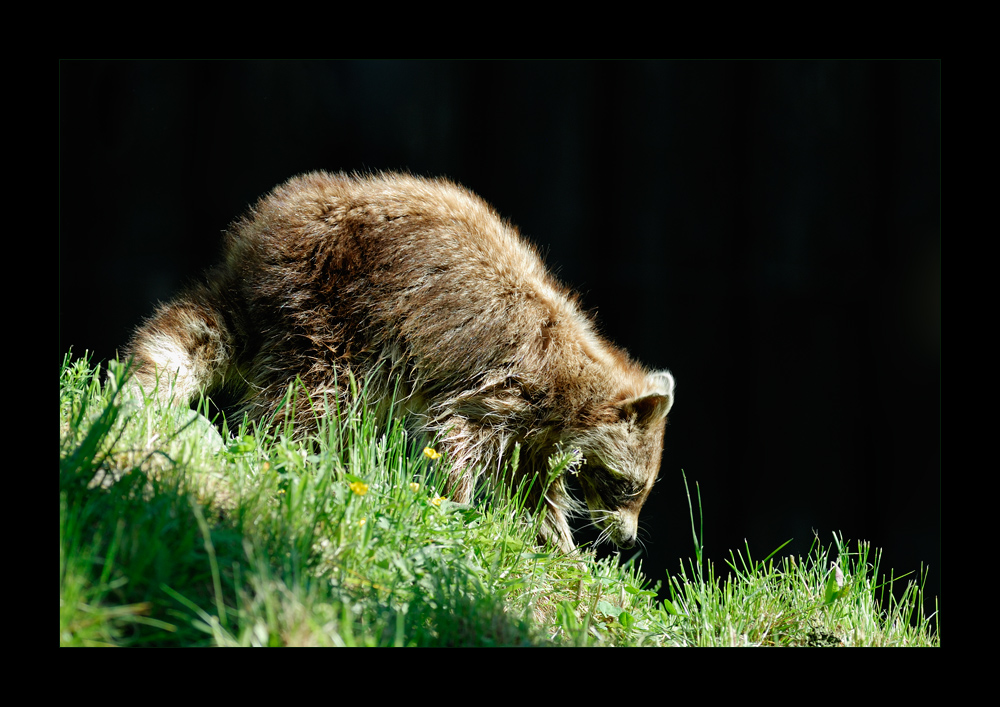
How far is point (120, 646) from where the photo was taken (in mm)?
1988

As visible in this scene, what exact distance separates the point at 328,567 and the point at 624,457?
7.50 feet

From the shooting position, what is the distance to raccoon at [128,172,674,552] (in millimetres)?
3832

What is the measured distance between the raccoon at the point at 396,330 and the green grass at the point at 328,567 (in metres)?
0.32

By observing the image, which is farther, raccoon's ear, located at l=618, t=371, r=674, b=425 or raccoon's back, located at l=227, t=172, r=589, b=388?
raccoon's ear, located at l=618, t=371, r=674, b=425

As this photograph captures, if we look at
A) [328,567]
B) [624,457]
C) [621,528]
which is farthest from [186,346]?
[621,528]

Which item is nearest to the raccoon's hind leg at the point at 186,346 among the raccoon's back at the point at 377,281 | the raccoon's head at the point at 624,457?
the raccoon's back at the point at 377,281

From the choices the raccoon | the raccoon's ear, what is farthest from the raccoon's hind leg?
the raccoon's ear

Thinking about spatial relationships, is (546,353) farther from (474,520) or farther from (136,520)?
(136,520)

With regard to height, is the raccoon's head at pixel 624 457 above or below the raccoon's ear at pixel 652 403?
below

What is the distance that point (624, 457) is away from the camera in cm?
434

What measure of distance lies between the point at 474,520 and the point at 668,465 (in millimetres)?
4101

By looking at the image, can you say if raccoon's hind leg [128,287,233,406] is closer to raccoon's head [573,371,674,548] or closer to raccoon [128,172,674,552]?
raccoon [128,172,674,552]

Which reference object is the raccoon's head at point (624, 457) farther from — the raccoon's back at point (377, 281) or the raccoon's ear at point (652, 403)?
the raccoon's back at point (377, 281)

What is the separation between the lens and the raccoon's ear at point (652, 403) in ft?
13.9
